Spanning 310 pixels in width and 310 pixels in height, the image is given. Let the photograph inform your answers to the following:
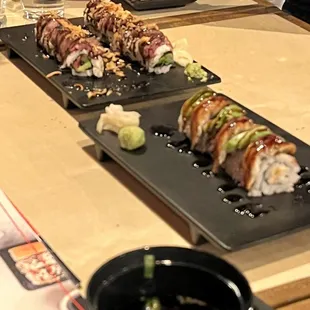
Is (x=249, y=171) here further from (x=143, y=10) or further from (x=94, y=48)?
(x=143, y=10)

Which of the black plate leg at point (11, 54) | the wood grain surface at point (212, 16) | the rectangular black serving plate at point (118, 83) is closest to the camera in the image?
the rectangular black serving plate at point (118, 83)

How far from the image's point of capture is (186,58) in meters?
1.47

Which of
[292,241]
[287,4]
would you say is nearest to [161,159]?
[292,241]

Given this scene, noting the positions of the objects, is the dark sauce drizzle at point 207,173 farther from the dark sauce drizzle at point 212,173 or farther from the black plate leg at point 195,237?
the black plate leg at point 195,237

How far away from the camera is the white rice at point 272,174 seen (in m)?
1.03

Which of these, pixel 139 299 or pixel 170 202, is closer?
pixel 139 299

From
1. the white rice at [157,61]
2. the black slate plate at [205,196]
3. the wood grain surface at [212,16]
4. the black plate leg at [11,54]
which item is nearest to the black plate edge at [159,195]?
the black slate plate at [205,196]

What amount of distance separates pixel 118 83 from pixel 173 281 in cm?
75

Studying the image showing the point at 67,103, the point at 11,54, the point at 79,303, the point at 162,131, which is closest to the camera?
the point at 79,303

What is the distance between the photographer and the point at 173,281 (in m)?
0.68

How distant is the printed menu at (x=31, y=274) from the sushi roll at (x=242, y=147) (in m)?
0.28

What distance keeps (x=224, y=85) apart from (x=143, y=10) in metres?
0.44

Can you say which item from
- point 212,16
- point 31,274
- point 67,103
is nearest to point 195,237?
point 31,274

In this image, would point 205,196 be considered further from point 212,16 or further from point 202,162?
point 212,16
